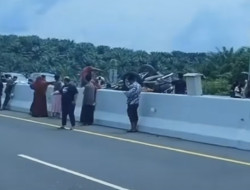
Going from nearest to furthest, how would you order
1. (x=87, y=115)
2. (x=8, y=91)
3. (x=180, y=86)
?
1. (x=87, y=115)
2. (x=180, y=86)
3. (x=8, y=91)

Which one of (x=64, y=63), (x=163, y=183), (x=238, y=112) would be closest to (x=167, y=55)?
(x=64, y=63)

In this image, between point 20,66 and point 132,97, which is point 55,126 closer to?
point 132,97

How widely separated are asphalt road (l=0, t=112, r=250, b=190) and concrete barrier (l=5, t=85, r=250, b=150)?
410 mm

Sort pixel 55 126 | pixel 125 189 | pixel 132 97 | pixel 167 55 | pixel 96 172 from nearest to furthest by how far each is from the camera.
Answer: pixel 125 189 → pixel 96 172 → pixel 132 97 → pixel 55 126 → pixel 167 55

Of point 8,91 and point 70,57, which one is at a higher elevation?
point 70,57

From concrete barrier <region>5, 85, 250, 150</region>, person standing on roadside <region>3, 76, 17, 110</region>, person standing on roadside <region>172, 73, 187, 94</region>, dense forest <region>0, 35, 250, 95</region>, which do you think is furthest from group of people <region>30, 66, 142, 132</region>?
dense forest <region>0, 35, 250, 95</region>

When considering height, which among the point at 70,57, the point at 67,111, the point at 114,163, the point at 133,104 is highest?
the point at 70,57

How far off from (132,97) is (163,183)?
9741 mm

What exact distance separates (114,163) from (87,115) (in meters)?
10.3

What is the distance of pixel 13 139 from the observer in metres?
19.4

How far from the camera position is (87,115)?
24797mm

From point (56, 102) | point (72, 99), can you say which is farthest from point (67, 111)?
point (56, 102)

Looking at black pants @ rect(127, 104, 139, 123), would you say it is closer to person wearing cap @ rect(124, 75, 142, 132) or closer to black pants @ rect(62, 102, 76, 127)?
person wearing cap @ rect(124, 75, 142, 132)

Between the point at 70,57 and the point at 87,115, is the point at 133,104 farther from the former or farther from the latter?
the point at 70,57
